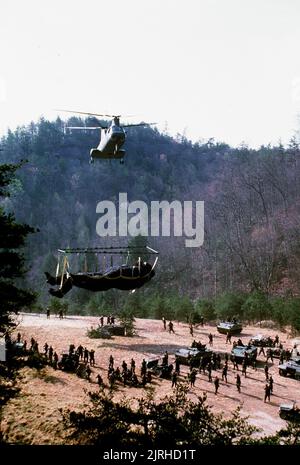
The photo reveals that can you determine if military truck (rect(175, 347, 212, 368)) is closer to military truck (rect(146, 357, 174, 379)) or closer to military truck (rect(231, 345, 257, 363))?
military truck (rect(231, 345, 257, 363))

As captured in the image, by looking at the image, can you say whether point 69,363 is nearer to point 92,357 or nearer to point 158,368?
point 92,357

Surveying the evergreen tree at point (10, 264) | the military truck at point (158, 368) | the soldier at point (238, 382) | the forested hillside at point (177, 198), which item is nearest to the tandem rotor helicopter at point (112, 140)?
the evergreen tree at point (10, 264)

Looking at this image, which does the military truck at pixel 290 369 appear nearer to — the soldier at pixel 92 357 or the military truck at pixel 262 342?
the military truck at pixel 262 342

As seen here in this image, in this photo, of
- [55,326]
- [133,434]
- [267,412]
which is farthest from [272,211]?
[133,434]

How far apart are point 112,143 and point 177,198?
10913cm

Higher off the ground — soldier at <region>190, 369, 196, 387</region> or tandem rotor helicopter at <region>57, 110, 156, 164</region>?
tandem rotor helicopter at <region>57, 110, 156, 164</region>

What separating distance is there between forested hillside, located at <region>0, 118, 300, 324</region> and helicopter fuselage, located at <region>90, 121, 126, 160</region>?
95.5ft

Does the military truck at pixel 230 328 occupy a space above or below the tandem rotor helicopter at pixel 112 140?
below

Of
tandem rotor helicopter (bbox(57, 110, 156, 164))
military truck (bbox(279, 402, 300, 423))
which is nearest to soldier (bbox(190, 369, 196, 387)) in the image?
military truck (bbox(279, 402, 300, 423))

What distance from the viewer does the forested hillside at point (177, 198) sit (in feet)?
258

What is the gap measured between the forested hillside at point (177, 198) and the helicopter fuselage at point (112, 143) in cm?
2911

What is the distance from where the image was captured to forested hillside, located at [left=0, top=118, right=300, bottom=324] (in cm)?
7869

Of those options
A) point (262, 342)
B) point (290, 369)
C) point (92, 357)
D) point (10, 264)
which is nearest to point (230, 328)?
point (262, 342)

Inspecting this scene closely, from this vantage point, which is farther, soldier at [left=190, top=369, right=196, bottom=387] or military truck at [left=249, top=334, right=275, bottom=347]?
military truck at [left=249, top=334, right=275, bottom=347]
